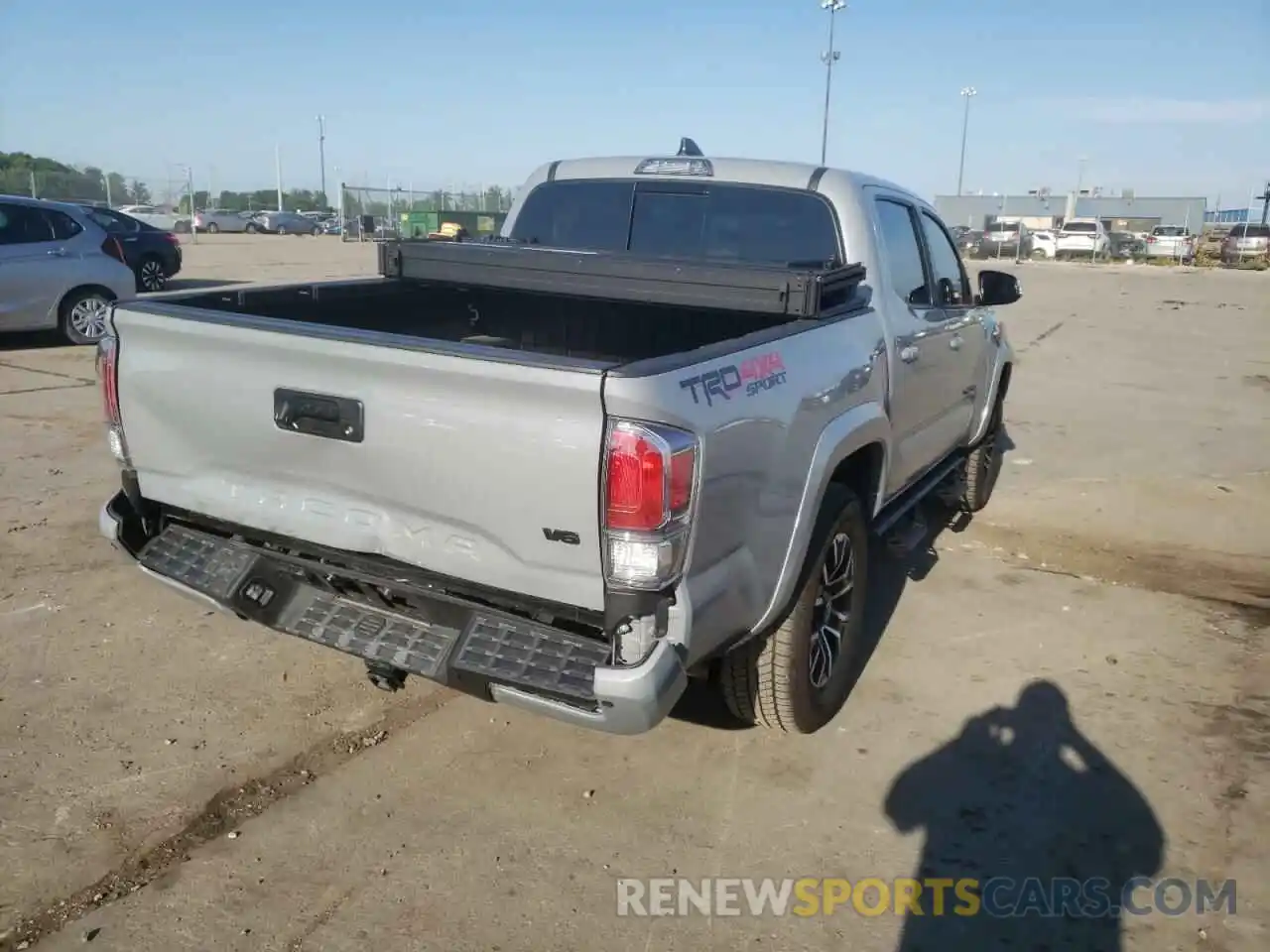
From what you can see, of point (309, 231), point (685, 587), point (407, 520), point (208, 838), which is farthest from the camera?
point (309, 231)

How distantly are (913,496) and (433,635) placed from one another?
9.37 feet

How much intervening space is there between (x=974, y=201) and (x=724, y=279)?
71.9 m

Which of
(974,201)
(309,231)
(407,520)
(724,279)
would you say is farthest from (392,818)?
(974,201)

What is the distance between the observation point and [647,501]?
248cm

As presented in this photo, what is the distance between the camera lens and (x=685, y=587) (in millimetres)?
2619

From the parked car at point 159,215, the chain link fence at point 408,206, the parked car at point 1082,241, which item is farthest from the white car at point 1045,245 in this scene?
the parked car at point 159,215

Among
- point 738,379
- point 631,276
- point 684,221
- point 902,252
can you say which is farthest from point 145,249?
point 738,379

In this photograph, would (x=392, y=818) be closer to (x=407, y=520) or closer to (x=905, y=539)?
(x=407, y=520)

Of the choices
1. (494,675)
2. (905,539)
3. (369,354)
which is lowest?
(905,539)

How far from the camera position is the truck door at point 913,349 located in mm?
4246

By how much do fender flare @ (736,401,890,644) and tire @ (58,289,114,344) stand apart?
1029cm

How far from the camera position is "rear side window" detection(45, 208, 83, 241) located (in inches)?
434

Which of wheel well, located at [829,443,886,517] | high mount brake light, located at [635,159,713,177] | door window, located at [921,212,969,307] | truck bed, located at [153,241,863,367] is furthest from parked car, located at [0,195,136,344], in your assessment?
wheel well, located at [829,443,886,517]

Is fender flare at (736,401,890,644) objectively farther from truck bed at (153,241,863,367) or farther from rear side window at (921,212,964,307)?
rear side window at (921,212,964,307)
